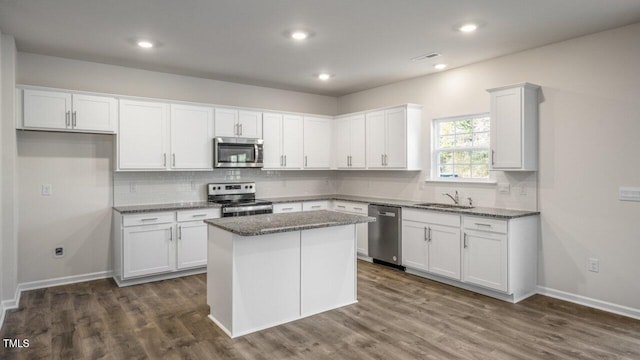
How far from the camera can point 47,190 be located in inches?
174

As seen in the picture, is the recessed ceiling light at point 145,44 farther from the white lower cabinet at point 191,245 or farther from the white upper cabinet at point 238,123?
the white lower cabinet at point 191,245

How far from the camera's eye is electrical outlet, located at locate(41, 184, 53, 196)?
4395 millimetres

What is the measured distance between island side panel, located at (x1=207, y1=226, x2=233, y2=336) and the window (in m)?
3.21

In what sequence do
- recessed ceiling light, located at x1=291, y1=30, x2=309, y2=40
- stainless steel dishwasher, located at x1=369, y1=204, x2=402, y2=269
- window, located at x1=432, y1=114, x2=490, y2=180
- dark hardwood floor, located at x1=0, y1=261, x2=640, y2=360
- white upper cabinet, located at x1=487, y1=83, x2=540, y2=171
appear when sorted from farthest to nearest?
stainless steel dishwasher, located at x1=369, y1=204, x2=402, y2=269 → window, located at x1=432, y1=114, x2=490, y2=180 → white upper cabinet, located at x1=487, y1=83, x2=540, y2=171 → recessed ceiling light, located at x1=291, y1=30, x2=309, y2=40 → dark hardwood floor, located at x1=0, y1=261, x2=640, y2=360

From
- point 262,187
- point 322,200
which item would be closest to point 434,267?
point 322,200

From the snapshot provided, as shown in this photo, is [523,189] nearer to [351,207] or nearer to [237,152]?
[351,207]

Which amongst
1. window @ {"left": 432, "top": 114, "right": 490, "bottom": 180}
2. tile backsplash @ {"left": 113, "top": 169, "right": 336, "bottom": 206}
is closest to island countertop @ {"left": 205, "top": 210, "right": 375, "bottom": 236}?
window @ {"left": 432, "top": 114, "right": 490, "bottom": 180}

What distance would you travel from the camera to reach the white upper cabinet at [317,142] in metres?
6.25

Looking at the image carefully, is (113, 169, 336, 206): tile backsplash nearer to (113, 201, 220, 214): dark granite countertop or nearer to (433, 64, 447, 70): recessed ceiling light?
(113, 201, 220, 214): dark granite countertop

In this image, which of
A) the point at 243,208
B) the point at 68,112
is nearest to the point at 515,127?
the point at 243,208

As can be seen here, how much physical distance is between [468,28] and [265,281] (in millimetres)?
2895

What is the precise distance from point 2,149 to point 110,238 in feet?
5.24

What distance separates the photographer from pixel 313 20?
11.1ft

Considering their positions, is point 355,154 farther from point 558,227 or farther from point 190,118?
point 558,227
